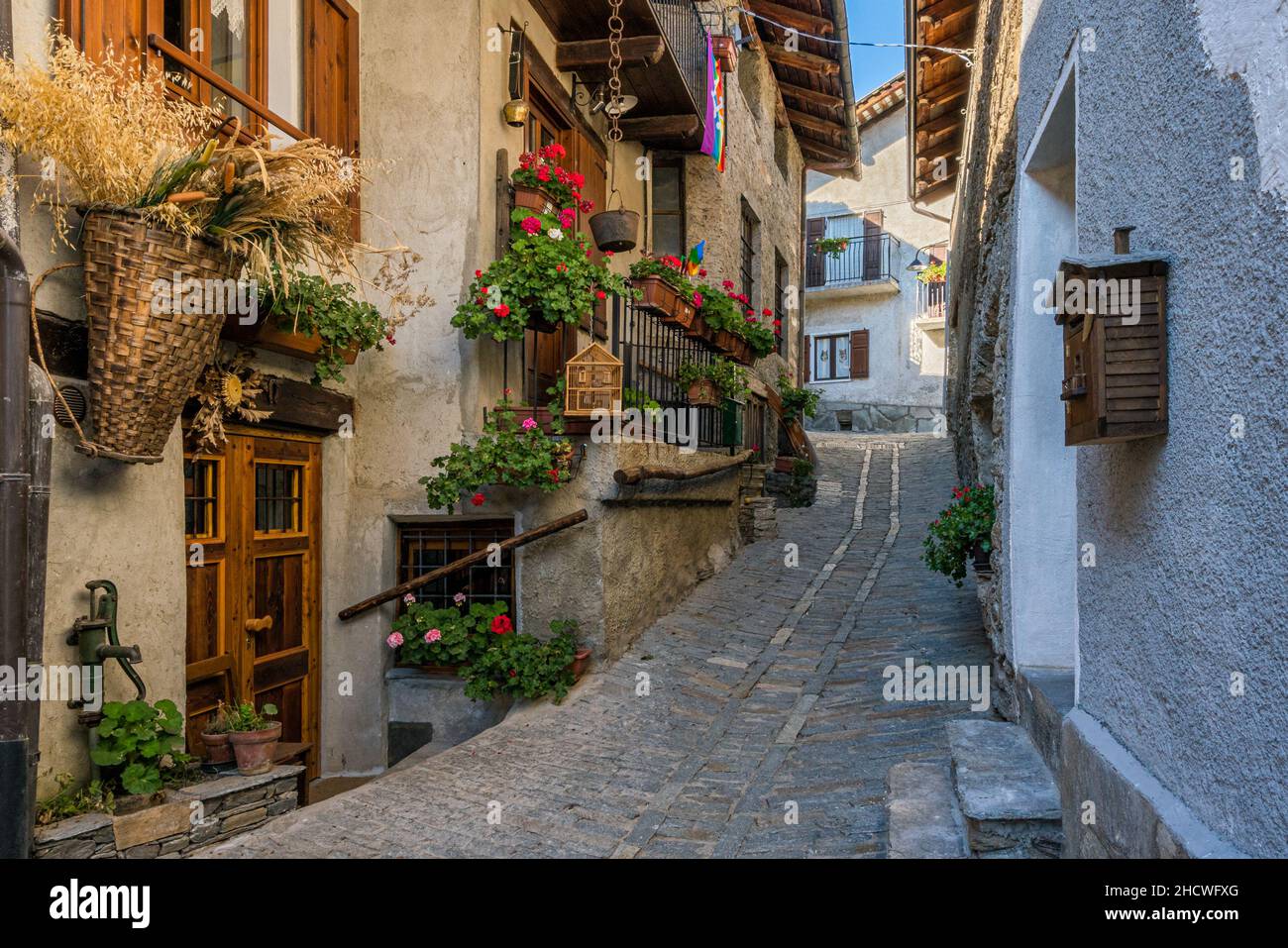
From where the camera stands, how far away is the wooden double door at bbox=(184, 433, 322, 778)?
529 centimetres

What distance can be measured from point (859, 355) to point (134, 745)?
24.6 meters

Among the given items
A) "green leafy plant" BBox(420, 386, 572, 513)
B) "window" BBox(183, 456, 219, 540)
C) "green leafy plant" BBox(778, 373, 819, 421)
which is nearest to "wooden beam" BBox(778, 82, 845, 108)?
"green leafy plant" BBox(778, 373, 819, 421)

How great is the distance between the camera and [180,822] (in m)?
4.20

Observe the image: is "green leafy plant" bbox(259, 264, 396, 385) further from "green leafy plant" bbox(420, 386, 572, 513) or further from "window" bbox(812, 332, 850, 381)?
"window" bbox(812, 332, 850, 381)

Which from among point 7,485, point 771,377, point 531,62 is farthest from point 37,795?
point 771,377

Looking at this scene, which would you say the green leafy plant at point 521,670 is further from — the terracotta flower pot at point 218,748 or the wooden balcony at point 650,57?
the wooden balcony at point 650,57

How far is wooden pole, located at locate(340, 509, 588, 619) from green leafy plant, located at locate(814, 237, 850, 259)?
71.5 ft

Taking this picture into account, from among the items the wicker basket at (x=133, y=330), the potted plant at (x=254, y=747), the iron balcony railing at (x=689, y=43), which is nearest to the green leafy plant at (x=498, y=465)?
the potted plant at (x=254, y=747)

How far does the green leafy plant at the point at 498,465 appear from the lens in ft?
20.4

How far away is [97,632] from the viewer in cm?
417

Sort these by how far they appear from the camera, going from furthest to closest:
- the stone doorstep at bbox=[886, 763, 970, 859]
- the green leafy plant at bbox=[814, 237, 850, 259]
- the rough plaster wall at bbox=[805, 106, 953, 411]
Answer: the green leafy plant at bbox=[814, 237, 850, 259] → the rough plaster wall at bbox=[805, 106, 953, 411] → the stone doorstep at bbox=[886, 763, 970, 859]

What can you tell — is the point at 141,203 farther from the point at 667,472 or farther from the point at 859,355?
the point at 859,355

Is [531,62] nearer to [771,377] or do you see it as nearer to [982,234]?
[982,234]

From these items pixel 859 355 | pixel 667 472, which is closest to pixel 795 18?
pixel 667 472
